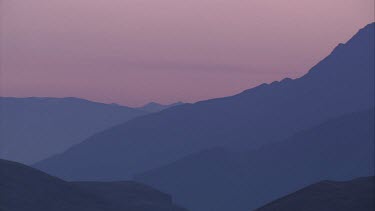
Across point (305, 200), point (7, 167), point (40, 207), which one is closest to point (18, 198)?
point (40, 207)

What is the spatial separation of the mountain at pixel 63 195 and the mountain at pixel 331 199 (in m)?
48.1

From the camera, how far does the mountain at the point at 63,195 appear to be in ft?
438

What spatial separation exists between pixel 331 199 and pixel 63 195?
62.6 m

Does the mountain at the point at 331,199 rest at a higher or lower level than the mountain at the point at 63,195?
lower

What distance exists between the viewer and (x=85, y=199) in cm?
15012

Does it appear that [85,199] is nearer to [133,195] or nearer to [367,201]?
[133,195]

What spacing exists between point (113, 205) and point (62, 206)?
1987cm

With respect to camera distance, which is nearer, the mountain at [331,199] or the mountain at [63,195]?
the mountain at [331,199]

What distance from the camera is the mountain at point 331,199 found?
98.1 meters

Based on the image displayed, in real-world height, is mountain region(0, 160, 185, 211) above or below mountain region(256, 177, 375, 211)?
above

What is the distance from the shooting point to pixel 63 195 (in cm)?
14500

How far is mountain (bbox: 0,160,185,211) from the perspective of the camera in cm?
13338

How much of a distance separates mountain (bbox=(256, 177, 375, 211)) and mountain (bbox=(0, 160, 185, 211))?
48140 mm

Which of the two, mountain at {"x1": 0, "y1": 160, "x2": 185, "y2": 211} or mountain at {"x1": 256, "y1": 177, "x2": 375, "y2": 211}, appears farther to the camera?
mountain at {"x1": 0, "y1": 160, "x2": 185, "y2": 211}
